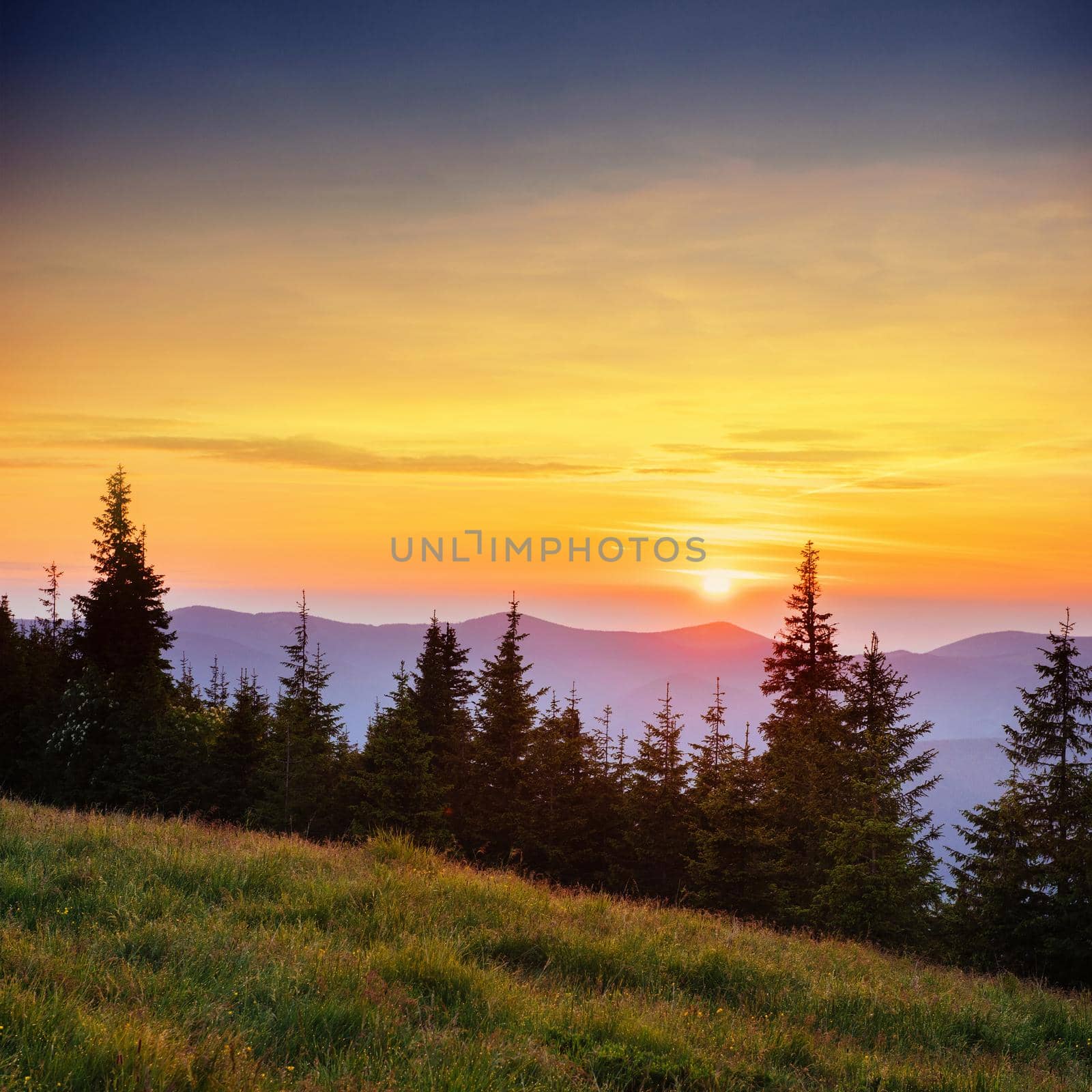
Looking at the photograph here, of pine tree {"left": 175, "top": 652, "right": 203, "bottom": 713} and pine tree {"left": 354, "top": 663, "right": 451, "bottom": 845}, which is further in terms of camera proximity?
pine tree {"left": 175, "top": 652, "right": 203, "bottom": 713}

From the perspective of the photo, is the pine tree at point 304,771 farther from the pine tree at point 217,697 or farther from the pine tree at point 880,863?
the pine tree at point 880,863

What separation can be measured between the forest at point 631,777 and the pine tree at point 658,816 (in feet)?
0.40

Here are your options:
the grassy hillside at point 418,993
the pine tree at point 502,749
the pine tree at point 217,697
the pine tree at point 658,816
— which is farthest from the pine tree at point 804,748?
the pine tree at point 217,697

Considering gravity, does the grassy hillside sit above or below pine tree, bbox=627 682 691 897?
above

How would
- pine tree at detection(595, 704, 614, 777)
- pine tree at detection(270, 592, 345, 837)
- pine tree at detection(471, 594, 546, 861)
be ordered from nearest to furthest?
1. pine tree at detection(270, 592, 345, 837)
2. pine tree at detection(471, 594, 546, 861)
3. pine tree at detection(595, 704, 614, 777)

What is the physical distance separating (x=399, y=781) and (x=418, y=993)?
34712 mm

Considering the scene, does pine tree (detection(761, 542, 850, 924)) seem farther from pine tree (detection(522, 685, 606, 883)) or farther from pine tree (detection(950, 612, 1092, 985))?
pine tree (detection(522, 685, 606, 883))

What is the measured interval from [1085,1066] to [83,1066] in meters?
8.70

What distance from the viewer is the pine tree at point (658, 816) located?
133 ft

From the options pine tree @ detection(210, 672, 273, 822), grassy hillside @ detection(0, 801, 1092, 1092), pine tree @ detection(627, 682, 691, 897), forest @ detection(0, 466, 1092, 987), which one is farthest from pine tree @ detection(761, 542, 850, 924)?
pine tree @ detection(210, 672, 273, 822)

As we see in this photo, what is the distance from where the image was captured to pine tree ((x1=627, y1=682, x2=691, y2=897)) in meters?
40.7

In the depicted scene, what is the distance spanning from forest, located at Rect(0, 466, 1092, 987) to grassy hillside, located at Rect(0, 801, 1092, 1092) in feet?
63.9

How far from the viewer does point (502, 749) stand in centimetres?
4816

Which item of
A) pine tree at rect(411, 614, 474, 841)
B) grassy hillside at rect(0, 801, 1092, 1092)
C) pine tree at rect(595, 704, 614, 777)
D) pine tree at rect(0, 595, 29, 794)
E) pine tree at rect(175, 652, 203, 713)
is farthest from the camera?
pine tree at rect(411, 614, 474, 841)
